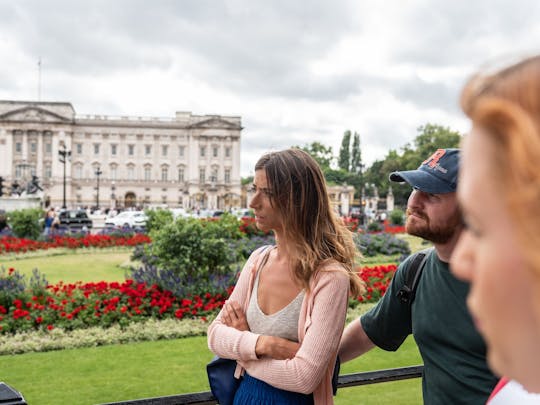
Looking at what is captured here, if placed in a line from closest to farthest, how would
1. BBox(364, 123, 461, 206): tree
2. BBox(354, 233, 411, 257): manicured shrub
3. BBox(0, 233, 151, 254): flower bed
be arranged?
1. BBox(0, 233, 151, 254): flower bed
2. BBox(354, 233, 411, 257): manicured shrub
3. BBox(364, 123, 461, 206): tree

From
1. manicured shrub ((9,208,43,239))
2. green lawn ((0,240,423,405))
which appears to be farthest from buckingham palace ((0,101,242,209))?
green lawn ((0,240,423,405))

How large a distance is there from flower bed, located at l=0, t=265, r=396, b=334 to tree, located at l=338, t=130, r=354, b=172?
215 feet

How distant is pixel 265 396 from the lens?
1.72m

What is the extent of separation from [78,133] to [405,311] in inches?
2887

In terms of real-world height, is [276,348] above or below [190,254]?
above

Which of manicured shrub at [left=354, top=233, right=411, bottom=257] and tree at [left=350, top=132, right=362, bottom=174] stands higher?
tree at [left=350, top=132, right=362, bottom=174]

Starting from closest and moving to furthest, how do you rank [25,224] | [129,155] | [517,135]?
[517,135] < [25,224] < [129,155]

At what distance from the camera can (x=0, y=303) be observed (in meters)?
6.78

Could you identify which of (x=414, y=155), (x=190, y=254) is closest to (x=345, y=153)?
(x=414, y=155)

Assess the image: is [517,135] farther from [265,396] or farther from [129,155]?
[129,155]

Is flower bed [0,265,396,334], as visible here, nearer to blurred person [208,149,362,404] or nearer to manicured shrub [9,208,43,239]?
blurred person [208,149,362,404]

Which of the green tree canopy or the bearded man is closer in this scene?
the bearded man

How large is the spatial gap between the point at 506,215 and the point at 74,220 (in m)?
26.0

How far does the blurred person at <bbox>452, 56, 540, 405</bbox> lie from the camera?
1.40ft
